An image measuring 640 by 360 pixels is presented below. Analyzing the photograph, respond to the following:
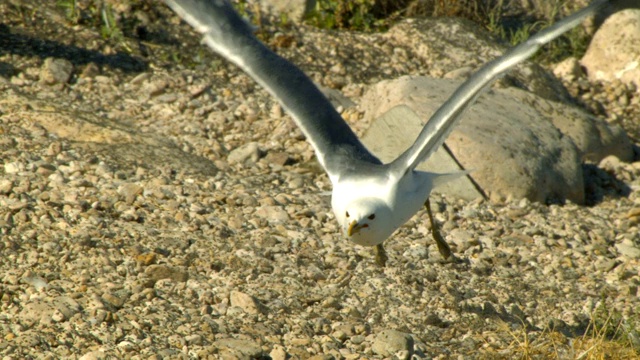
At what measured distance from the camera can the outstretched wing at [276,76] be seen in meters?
5.36

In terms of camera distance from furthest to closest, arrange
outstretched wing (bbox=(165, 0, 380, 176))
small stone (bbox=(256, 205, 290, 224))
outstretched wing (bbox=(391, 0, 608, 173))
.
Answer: small stone (bbox=(256, 205, 290, 224)) → outstretched wing (bbox=(165, 0, 380, 176)) → outstretched wing (bbox=(391, 0, 608, 173))

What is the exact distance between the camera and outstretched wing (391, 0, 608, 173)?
14.1 feet

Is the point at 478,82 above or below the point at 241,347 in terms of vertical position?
above

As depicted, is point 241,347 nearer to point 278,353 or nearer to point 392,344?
point 278,353

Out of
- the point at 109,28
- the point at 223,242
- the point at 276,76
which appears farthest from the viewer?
the point at 109,28

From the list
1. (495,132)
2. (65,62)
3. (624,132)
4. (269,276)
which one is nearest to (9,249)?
(269,276)

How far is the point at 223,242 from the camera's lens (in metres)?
5.61

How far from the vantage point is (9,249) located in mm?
5105

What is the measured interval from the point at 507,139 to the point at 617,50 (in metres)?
3.20

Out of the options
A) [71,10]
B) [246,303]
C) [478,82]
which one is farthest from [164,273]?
[71,10]

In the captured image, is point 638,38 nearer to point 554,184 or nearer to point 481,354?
point 554,184

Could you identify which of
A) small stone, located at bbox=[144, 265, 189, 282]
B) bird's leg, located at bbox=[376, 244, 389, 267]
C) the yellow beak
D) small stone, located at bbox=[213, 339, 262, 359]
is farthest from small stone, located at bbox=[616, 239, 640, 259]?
small stone, located at bbox=[144, 265, 189, 282]

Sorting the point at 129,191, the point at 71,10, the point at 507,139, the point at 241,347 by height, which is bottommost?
the point at 241,347

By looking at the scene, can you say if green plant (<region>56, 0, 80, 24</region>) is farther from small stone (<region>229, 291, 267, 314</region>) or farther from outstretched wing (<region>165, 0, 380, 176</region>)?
small stone (<region>229, 291, 267, 314</region>)
